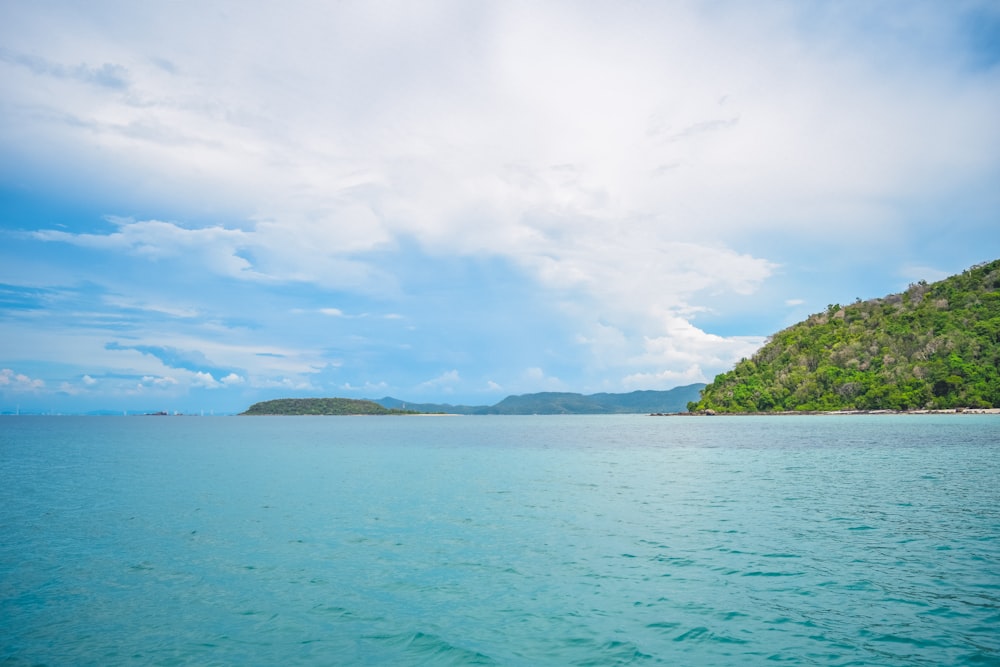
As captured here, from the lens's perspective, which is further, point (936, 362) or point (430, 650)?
point (936, 362)

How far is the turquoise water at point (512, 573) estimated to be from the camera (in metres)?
13.0

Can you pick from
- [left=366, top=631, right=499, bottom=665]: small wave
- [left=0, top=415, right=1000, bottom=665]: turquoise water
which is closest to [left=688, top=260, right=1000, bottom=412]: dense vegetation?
[left=0, top=415, right=1000, bottom=665]: turquoise water

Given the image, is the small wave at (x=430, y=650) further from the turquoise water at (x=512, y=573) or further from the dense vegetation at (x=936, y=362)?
the dense vegetation at (x=936, y=362)

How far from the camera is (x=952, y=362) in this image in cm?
15900

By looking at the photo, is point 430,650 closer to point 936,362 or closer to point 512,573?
point 512,573

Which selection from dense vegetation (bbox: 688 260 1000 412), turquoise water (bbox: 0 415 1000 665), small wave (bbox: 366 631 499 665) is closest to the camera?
small wave (bbox: 366 631 499 665)

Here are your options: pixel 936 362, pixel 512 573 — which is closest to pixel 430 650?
pixel 512 573

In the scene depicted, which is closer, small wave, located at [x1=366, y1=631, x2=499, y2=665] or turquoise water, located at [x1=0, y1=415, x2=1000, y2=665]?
small wave, located at [x1=366, y1=631, x2=499, y2=665]

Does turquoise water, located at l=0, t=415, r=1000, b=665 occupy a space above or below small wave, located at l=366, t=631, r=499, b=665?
above

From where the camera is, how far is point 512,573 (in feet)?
60.9

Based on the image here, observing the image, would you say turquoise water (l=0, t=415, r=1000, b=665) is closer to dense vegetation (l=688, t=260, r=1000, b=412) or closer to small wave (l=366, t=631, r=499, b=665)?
small wave (l=366, t=631, r=499, b=665)

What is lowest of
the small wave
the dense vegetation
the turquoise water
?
the small wave

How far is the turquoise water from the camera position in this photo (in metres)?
13.0

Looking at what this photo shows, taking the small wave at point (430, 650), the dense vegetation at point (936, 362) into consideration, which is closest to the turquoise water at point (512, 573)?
the small wave at point (430, 650)
